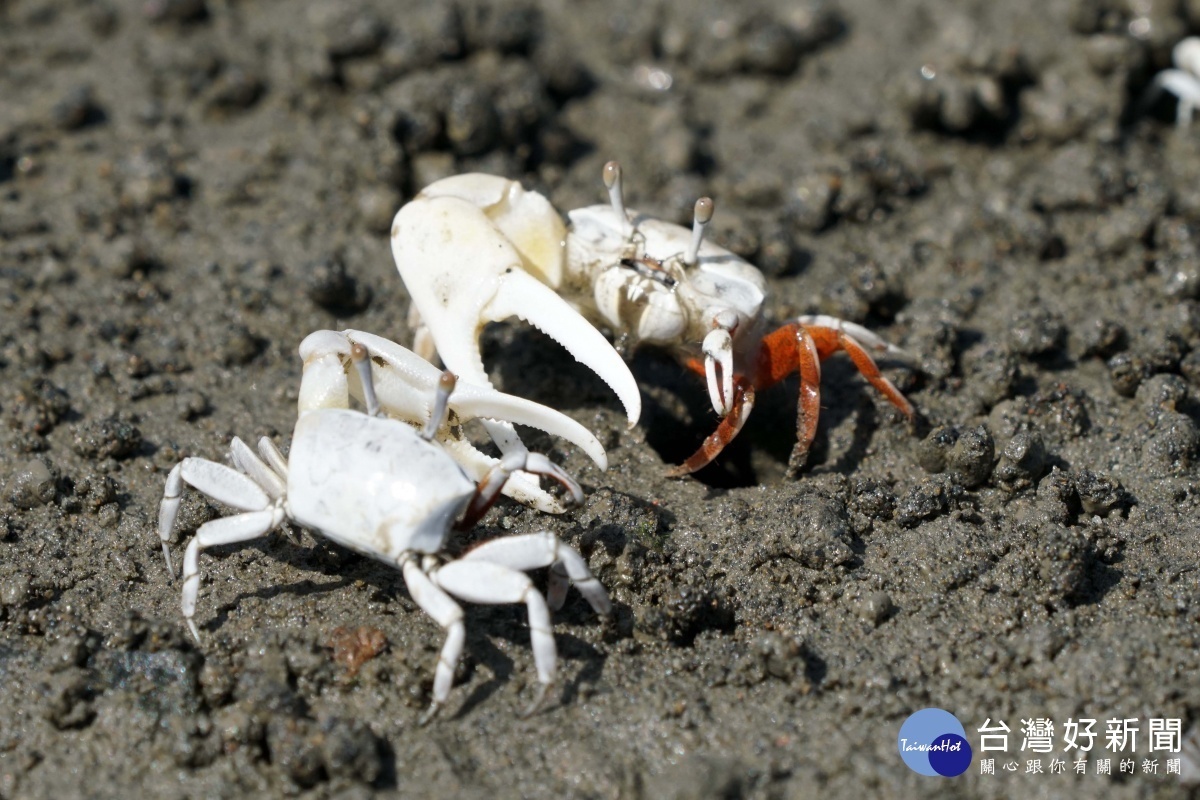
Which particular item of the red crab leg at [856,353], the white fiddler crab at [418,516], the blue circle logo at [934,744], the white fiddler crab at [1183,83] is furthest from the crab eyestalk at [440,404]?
the white fiddler crab at [1183,83]

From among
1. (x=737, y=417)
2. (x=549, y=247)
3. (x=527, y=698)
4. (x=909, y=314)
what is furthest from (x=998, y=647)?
(x=549, y=247)

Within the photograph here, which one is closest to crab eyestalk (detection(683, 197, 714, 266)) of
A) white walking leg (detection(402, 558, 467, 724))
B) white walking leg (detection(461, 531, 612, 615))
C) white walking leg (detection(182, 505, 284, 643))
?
white walking leg (detection(461, 531, 612, 615))

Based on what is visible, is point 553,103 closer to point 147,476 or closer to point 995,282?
point 995,282

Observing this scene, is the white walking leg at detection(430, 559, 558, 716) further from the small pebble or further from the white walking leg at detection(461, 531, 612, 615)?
the small pebble

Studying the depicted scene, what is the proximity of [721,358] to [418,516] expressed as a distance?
1.23 m

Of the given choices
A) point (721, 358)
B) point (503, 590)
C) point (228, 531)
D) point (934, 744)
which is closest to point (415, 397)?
point (228, 531)

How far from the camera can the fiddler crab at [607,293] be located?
3.63 meters

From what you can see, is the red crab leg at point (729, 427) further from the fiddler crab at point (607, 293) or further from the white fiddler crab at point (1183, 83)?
the white fiddler crab at point (1183, 83)

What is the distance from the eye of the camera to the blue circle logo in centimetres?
294

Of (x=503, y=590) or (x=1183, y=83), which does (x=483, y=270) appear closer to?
(x=503, y=590)

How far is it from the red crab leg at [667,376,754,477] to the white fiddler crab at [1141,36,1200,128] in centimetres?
323

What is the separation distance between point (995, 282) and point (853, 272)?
67 cm

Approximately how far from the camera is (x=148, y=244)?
16.1ft

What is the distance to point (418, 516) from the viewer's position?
292 centimetres
